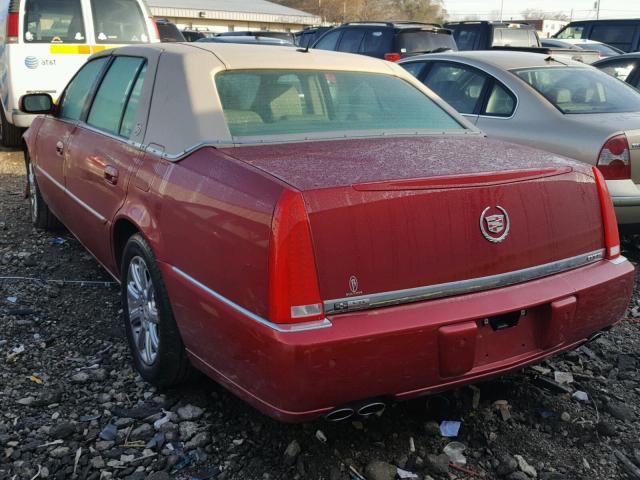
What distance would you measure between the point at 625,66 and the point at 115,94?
263 inches

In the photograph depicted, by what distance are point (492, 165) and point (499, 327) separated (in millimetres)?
654

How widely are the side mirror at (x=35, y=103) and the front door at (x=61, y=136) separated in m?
0.13

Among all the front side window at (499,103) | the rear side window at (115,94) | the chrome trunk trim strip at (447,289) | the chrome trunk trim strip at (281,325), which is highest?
the rear side window at (115,94)

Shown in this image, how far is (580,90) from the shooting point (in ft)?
19.3

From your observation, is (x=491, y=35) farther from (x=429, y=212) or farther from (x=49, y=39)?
(x=429, y=212)

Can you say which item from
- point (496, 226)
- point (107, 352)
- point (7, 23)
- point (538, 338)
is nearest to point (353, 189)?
point (496, 226)

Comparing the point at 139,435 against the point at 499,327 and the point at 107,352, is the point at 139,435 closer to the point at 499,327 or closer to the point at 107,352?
the point at 107,352

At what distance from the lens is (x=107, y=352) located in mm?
3744

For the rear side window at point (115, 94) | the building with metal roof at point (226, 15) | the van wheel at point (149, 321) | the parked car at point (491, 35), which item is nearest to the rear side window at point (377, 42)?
the parked car at point (491, 35)

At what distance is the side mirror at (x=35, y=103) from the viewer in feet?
15.5

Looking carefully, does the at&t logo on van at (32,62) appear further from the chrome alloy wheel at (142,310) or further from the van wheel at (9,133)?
the chrome alloy wheel at (142,310)

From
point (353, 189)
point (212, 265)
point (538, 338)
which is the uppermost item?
point (353, 189)

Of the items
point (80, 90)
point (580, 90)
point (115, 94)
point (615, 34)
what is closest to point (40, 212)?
point (80, 90)

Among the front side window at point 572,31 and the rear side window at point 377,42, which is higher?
the front side window at point 572,31
